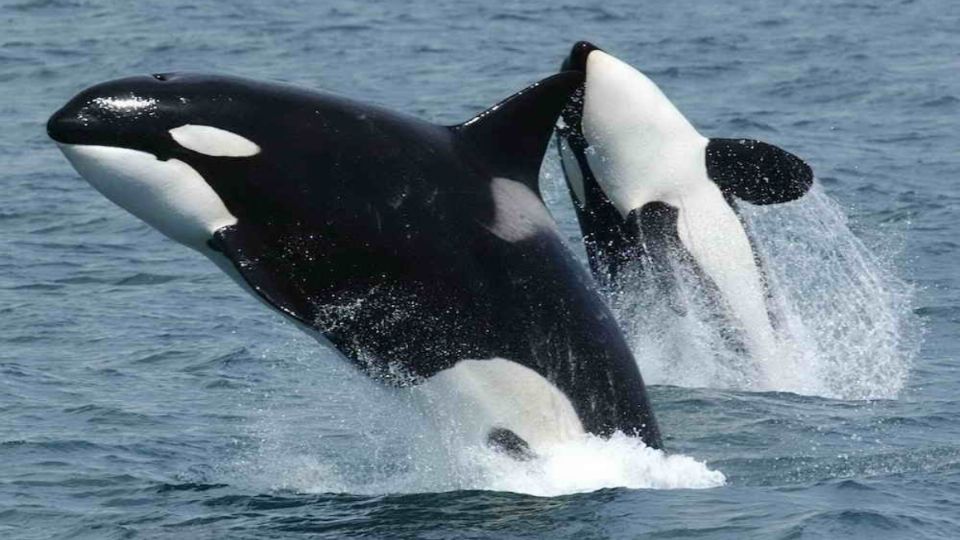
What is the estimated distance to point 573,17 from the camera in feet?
117

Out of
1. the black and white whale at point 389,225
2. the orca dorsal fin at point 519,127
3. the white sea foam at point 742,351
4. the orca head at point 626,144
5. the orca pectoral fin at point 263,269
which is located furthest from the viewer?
the white sea foam at point 742,351

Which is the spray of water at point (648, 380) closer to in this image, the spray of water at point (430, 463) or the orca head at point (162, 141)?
the spray of water at point (430, 463)

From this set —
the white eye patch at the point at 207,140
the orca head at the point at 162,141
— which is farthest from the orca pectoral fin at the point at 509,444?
the white eye patch at the point at 207,140

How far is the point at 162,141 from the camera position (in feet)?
34.5

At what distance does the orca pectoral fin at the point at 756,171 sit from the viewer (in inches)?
577

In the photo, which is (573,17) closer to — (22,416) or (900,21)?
(900,21)

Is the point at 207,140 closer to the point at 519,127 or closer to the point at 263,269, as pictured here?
the point at 263,269

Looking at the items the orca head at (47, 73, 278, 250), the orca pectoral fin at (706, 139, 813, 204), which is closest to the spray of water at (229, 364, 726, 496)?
the orca head at (47, 73, 278, 250)

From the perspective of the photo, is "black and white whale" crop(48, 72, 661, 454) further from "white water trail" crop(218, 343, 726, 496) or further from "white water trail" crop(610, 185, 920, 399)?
"white water trail" crop(610, 185, 920, 399)

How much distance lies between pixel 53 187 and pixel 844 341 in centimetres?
1007

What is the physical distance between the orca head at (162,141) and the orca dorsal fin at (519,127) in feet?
4.27

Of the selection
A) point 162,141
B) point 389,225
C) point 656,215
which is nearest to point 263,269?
point 389,225

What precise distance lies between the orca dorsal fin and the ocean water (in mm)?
1481

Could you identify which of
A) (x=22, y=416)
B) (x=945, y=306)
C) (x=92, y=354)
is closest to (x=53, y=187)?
(x=92, y=354)
